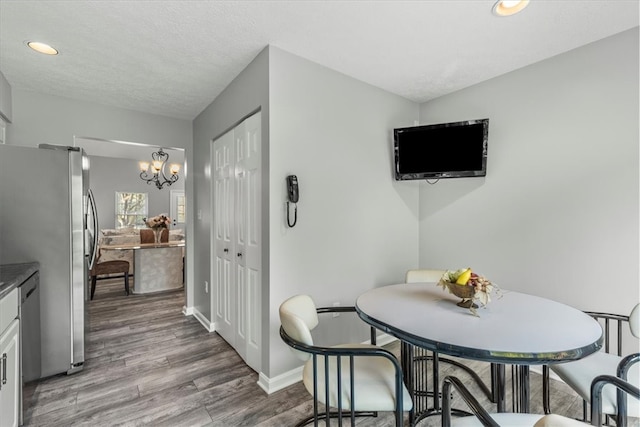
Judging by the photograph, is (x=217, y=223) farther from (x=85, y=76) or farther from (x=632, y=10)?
(x=632, y=10)

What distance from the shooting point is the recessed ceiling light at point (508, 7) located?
5.70 feet

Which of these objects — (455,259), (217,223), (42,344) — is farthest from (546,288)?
(42,344)

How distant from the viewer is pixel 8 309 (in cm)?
155

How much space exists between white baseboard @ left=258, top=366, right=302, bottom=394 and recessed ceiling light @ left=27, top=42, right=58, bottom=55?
294 centimetres

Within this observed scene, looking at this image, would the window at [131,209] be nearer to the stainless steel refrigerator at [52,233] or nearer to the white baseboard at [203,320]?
the white baseboard at [203,320]

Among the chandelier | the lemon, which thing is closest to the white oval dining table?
the lemon

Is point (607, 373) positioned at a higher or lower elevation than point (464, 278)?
lower

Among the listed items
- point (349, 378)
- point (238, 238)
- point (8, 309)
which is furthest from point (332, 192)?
point (8, 309)

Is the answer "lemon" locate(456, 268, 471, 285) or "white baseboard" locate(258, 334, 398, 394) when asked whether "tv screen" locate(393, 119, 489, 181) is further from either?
"white baseboard" locate(258, 334, 398, 394)

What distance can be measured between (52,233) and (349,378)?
2527mm

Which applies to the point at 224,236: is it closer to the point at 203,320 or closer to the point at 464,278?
the point at 203,320

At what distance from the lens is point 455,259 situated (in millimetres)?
2984

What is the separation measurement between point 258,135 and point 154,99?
1.67m

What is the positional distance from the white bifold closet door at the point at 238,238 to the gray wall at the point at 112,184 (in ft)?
19.4
